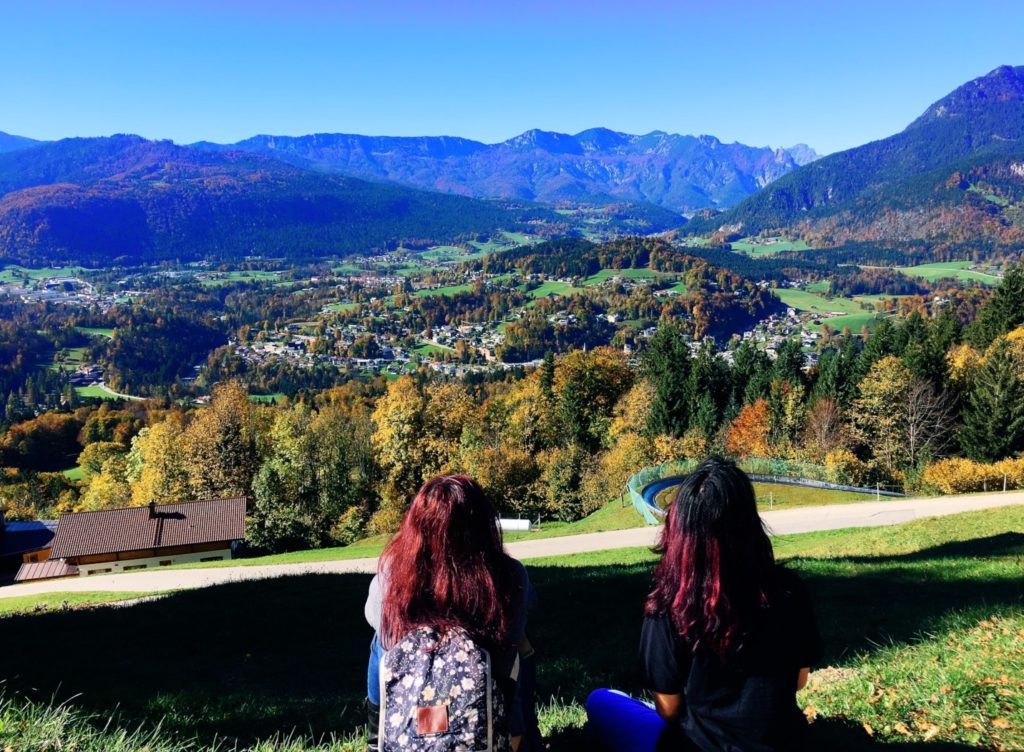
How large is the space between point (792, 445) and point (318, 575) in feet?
117

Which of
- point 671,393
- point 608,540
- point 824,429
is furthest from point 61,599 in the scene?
point 671,393

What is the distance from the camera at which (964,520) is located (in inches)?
682

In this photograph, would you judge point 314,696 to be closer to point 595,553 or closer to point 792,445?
point 595,553

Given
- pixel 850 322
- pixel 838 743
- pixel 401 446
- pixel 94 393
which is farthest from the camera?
pixel 850 322

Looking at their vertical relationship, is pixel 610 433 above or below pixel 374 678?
below

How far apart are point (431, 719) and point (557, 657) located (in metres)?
5.67

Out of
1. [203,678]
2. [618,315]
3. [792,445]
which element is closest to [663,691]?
[203,678]

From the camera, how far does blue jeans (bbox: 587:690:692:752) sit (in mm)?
3395

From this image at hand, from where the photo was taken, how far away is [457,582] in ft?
10.3

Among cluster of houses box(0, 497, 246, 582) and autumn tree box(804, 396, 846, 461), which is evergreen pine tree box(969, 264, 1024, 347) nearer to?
autumn tree box(804, 396, 846, 461)

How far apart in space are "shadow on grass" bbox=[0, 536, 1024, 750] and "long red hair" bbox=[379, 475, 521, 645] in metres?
1.84

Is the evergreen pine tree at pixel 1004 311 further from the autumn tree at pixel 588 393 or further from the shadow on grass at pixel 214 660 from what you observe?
the shadow on grass at pixel 214 660

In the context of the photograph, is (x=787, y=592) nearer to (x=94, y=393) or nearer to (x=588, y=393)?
(x=588, y=393)

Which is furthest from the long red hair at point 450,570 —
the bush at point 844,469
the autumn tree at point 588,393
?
the autumn tree at point 588,393
